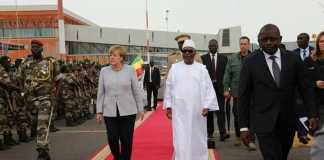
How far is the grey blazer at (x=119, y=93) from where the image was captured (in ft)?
25.1

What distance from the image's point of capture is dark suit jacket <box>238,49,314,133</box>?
212 inches

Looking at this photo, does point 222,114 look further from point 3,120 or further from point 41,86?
point 3,120

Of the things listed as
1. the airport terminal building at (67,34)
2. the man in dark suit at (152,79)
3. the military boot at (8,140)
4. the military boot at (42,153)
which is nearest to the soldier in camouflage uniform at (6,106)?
the military boot at (8,140)

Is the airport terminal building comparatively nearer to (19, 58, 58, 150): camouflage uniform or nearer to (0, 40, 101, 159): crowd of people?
(0, 40, 101, 159): crowd of people

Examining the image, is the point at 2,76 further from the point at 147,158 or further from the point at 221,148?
the point at 221,148

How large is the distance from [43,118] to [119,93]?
Result: 169 cm

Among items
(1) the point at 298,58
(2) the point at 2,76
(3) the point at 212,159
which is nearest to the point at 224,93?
(3) the point at 212,159

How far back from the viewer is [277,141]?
18.0ft

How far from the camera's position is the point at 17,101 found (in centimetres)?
1173

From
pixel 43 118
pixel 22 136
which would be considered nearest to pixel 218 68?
pixel 43 118

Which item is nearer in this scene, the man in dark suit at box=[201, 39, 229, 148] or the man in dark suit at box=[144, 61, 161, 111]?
the man in dark suit at box=[201, 39, 229, 148]

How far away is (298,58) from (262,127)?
2.49 feet

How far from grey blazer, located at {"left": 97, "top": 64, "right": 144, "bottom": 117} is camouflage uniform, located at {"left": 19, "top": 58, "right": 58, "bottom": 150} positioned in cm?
138

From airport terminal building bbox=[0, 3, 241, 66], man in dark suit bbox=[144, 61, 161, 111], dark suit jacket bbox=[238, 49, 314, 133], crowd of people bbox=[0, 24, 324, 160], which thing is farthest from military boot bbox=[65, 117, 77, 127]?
airport terminal building bbox=[0, 3, 241, 66]
